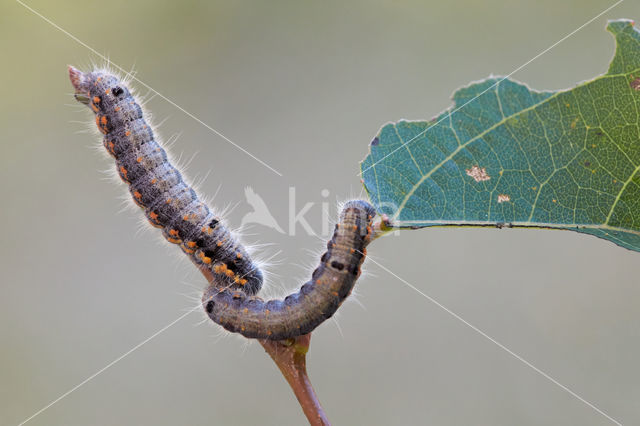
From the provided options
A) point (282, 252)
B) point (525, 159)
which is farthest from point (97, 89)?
point (282, 252)

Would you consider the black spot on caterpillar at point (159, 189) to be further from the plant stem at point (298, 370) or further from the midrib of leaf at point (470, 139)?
the midrib of leaf at point (470, 139)

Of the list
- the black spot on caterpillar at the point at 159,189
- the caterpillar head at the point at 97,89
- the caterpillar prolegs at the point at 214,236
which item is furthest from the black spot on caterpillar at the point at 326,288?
the caterpillar head at the point at 97,89

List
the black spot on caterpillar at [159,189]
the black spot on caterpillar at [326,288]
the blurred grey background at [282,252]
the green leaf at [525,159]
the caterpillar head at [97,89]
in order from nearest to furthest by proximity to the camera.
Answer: the green leaf at [525,159]
the black spot on caterpillar at [326,288]
the black spot on caterpillar at [159,189]
the caterpillar head at [97,89]
the blurred grey background at [282,252]

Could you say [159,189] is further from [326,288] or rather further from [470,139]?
[470,139]

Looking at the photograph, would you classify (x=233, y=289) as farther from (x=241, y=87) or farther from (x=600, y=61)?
(x=600, y=61)

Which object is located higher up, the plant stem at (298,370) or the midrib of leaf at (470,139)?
the midrib of leaf at (470,139)
